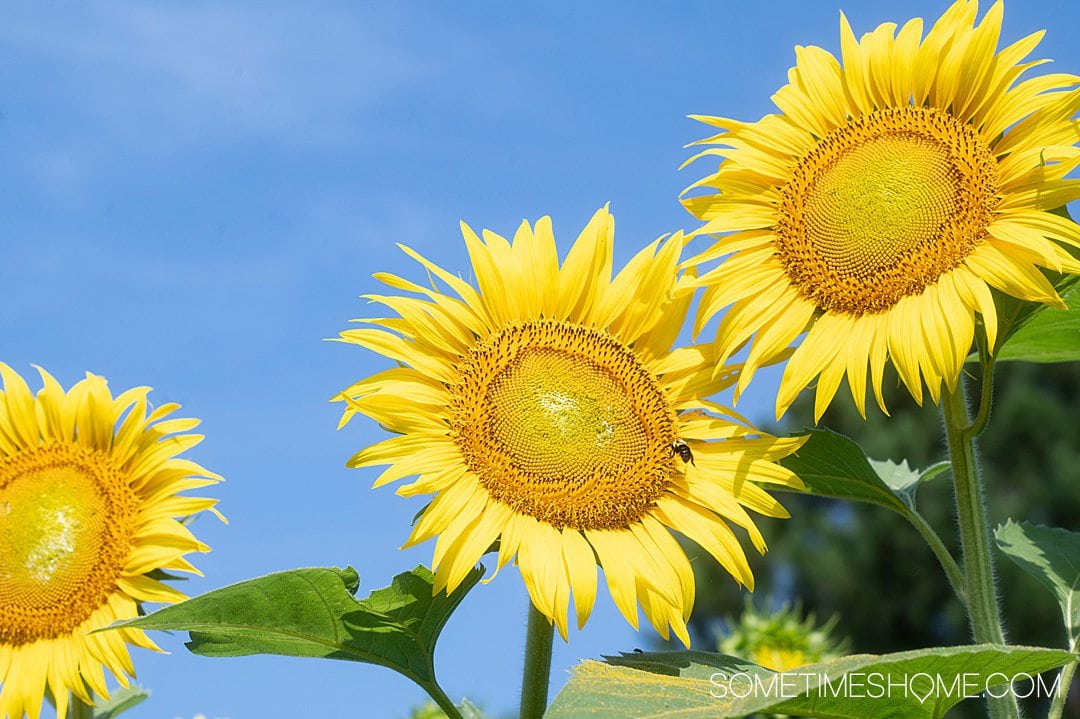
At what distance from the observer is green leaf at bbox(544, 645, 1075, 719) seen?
6.60 ft

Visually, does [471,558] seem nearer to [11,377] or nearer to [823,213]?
[823,213]

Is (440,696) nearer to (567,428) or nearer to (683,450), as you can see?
(567,428)

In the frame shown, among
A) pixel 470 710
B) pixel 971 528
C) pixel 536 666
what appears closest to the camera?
pixel 536 666

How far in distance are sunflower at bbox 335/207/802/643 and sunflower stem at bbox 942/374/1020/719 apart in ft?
1.15

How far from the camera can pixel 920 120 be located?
2.74 meters

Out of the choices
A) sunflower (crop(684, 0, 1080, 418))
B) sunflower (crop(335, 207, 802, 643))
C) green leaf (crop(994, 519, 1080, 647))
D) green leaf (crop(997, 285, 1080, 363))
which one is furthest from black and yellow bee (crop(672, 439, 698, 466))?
green leaf (crop(994, 519, 1080, 647))

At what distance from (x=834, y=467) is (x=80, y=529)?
2.05m

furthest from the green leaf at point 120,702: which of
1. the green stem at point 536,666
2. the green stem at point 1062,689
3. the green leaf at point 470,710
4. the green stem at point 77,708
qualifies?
the green stem at point 1062,689

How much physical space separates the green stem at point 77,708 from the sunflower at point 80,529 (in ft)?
0.14

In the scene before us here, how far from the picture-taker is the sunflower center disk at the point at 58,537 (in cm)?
327

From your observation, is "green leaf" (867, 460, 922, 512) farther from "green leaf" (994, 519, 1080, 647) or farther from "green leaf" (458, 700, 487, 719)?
"green leaf" (458, 700, 487, 719)

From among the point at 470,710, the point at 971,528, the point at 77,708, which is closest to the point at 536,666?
the point at 470,710

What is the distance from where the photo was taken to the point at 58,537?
11.1 ft

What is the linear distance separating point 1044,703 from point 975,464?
10.4 metres
